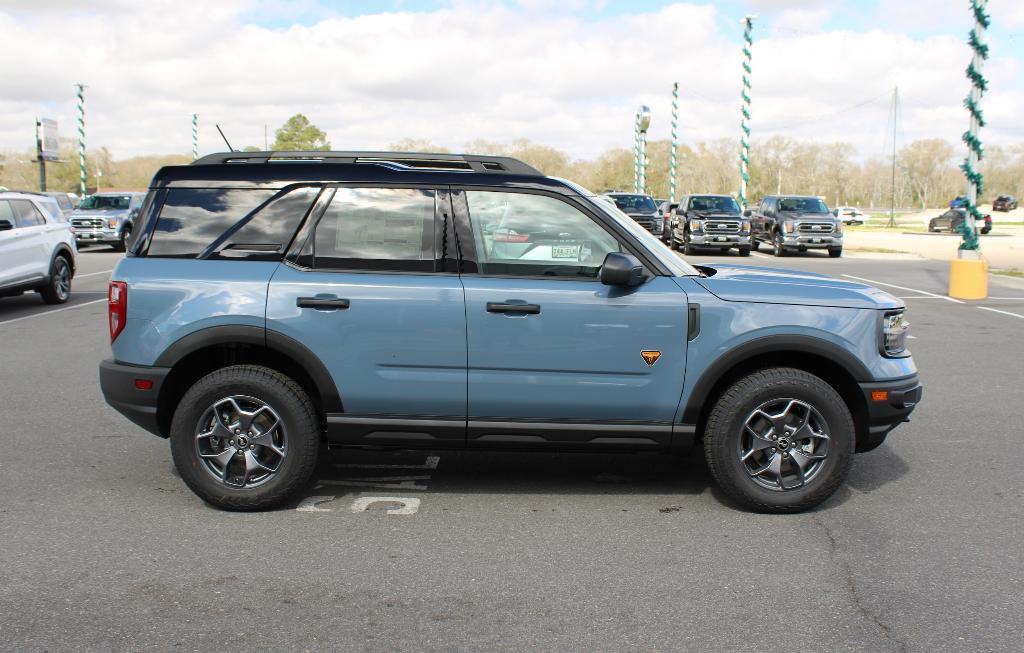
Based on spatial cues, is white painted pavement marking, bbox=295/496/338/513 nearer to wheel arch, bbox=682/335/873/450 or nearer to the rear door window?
the rear door window

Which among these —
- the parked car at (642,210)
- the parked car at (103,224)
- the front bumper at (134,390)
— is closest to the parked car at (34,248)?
the front bumper at (134,390)

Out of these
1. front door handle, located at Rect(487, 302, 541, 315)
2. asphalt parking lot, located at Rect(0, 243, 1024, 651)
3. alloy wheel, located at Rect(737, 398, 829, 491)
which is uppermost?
front door handle, located at Rect(487, 302, 541, 315)

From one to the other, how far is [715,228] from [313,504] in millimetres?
25383

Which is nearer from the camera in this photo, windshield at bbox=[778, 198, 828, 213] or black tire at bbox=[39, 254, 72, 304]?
black tire at bbox=[39, 254, 72, 304]

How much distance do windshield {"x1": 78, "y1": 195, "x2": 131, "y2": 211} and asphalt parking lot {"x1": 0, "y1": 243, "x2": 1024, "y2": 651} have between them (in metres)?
26.0

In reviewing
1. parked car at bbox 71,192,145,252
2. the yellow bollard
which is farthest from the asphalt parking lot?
parked car at bbox 71,192,145,252

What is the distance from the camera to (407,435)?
16.2 ft

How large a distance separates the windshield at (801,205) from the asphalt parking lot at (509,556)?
25103mm

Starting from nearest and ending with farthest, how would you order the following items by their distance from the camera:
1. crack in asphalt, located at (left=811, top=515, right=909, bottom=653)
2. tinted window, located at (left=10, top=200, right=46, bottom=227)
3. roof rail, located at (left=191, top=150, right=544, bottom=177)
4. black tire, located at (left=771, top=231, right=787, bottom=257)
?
crack in asphalt, located at (left=811, top=515, right=909, bottom=653) → roof rail, located at (left=191, top=150, right=544, bottom=177) → tinted window, located at (left=10, top=200, right=46, bottom=227) → black tire, located at (left=771, top=231, right=787, bottom=257)

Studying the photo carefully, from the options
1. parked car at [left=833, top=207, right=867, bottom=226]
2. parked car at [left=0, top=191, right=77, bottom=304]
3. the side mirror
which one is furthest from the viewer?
parked car at [left=833, top=207, right=867, bottom=226]

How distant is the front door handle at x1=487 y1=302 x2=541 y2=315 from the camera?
479 centimetres

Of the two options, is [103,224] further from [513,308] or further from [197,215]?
[513,308]

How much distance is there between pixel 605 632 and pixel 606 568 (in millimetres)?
660

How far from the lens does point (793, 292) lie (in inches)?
195
